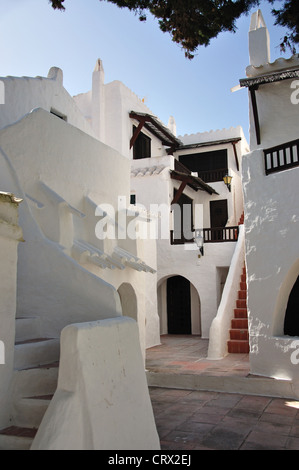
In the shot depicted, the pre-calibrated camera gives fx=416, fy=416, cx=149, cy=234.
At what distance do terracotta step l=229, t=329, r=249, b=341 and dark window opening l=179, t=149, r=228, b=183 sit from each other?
11074mm

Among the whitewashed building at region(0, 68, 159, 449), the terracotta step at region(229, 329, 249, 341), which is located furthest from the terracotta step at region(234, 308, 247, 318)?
the whitewashed building at region(0, 68, 159, 449)

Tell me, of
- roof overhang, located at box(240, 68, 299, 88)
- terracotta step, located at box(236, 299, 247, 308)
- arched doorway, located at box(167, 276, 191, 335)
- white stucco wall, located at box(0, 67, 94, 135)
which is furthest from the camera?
arched doorway, located at box(167, 276, 191, 335)

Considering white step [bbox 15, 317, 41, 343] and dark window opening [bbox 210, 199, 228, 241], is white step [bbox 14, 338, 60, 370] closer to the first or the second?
white step [bbox 15, 317, 41, 343]

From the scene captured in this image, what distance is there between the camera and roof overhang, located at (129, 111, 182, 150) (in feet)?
56.7

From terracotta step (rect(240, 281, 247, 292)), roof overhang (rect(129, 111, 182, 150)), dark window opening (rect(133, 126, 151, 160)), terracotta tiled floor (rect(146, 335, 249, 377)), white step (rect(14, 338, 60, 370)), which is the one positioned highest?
roof overhang (rect(129, 111, 182, 150))

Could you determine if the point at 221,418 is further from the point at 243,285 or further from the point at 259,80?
the point at 243,285

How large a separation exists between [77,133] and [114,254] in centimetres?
280

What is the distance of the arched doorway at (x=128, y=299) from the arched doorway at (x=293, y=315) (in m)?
3.80

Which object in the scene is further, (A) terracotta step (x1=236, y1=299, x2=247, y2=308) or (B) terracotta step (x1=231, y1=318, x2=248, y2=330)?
(A) terracotta step (x1=236, y1=299, x2=247, y2=308)

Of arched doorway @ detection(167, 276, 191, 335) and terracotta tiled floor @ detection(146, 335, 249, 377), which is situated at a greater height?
arched doorway @ detection(167, 276, 191, 335)

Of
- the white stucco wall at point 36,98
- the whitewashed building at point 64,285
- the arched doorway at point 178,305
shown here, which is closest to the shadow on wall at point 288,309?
the whitewashed building at point 64,285

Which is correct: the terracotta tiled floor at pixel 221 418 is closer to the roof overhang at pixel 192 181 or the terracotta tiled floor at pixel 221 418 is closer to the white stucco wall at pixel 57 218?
the white stucco wall at pixel 57 218

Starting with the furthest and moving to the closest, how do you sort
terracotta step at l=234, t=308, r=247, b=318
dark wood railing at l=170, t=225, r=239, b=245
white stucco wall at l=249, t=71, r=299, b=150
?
dark wood railing at l=170, t=225, r=239, b=245
terracotta step at l=234, t=308, r=247, b=318
white stucco wall at l=249, t=71, r=299, b=150
